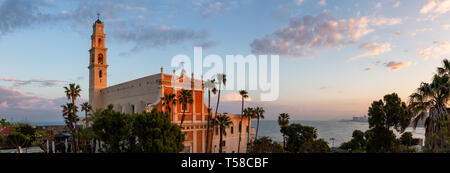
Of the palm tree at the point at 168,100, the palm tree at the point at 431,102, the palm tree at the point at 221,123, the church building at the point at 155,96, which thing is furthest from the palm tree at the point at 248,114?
the palm tree at the point at 431,102

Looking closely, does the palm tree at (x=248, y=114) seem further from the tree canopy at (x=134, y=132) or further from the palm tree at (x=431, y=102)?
the palm tree at (x=431, y=102)

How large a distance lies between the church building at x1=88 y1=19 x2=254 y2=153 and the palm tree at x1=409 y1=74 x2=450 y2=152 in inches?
914

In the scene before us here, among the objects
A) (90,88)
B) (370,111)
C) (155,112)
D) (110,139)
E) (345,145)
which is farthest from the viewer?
(345,145)

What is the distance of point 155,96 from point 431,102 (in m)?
26.6

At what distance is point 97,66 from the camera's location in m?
43.3

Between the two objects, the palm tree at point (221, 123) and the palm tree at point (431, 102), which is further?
the palm tree at point (221, 123)

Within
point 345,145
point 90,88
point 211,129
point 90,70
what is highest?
point 90,70

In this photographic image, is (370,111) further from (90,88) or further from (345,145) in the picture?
(90,88)

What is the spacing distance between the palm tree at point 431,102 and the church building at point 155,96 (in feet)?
76.2

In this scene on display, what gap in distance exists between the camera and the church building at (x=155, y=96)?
34.7m
